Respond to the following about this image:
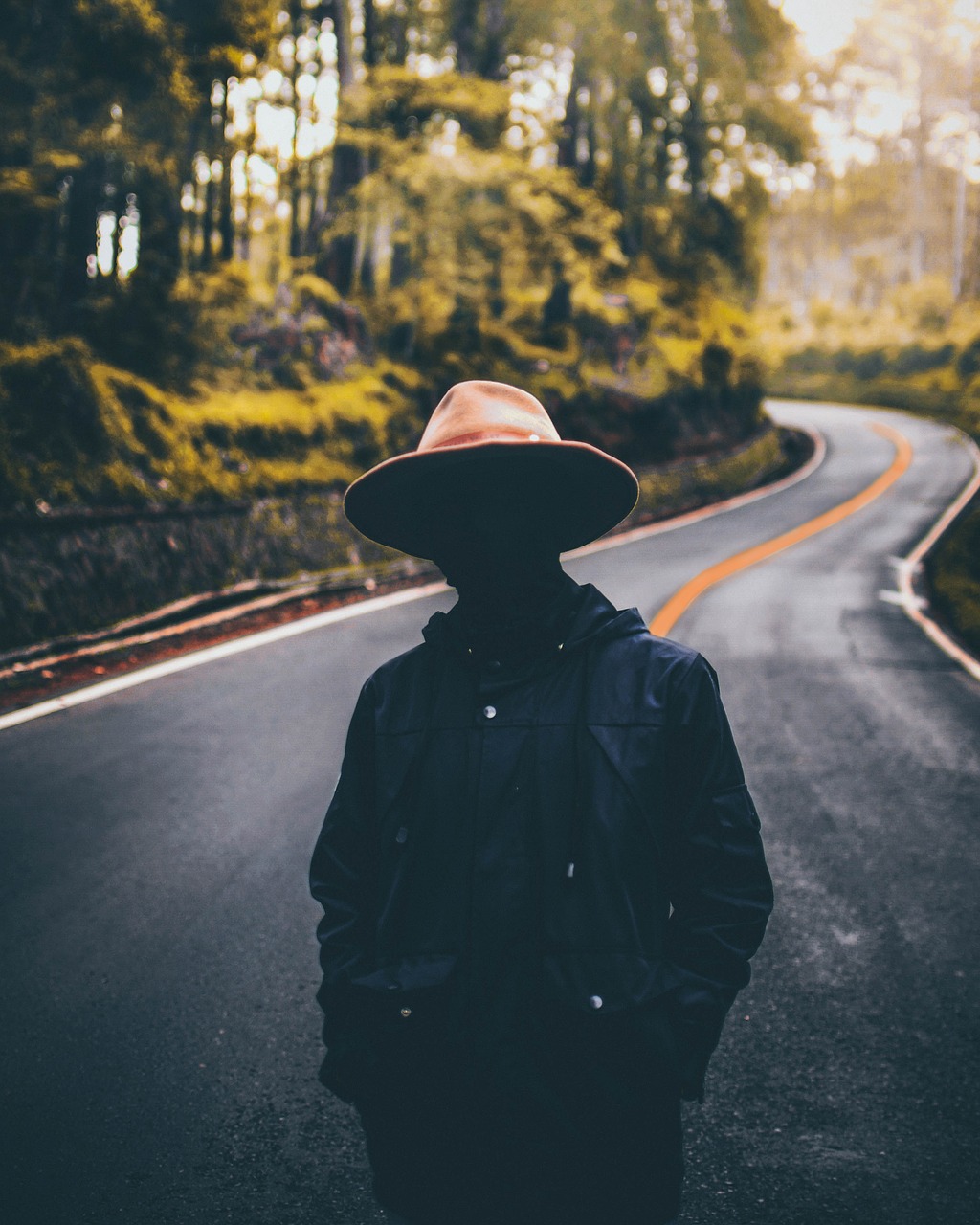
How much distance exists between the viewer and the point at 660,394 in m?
26.3

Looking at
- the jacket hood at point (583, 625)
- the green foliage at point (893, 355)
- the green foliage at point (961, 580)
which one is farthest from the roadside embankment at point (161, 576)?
the green foliage at point (893, 355)

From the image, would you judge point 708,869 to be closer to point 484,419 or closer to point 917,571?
point 484,419

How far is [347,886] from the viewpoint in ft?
6.85

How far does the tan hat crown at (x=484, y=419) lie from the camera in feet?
6.80

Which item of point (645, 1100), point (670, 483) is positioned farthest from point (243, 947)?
point (670, 483)

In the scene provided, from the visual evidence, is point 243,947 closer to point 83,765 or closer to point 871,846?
point 83,765

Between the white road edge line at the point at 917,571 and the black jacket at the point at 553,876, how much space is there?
955cm

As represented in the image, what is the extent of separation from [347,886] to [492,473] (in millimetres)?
962

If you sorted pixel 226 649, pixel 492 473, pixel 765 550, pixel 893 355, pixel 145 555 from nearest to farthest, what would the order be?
pixel 492 473, pixel 226 649, pixel 145 555, pixel 765 550, pixel 893 355

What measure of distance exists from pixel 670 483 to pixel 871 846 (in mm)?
20385

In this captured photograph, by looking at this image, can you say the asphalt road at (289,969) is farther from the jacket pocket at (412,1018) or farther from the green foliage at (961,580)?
the green foliage at (961,580)

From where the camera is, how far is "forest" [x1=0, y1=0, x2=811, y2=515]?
1242 cm

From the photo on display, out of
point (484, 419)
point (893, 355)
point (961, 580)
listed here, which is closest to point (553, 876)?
point (484, 419)

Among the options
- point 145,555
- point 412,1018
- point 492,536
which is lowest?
point 145,555
